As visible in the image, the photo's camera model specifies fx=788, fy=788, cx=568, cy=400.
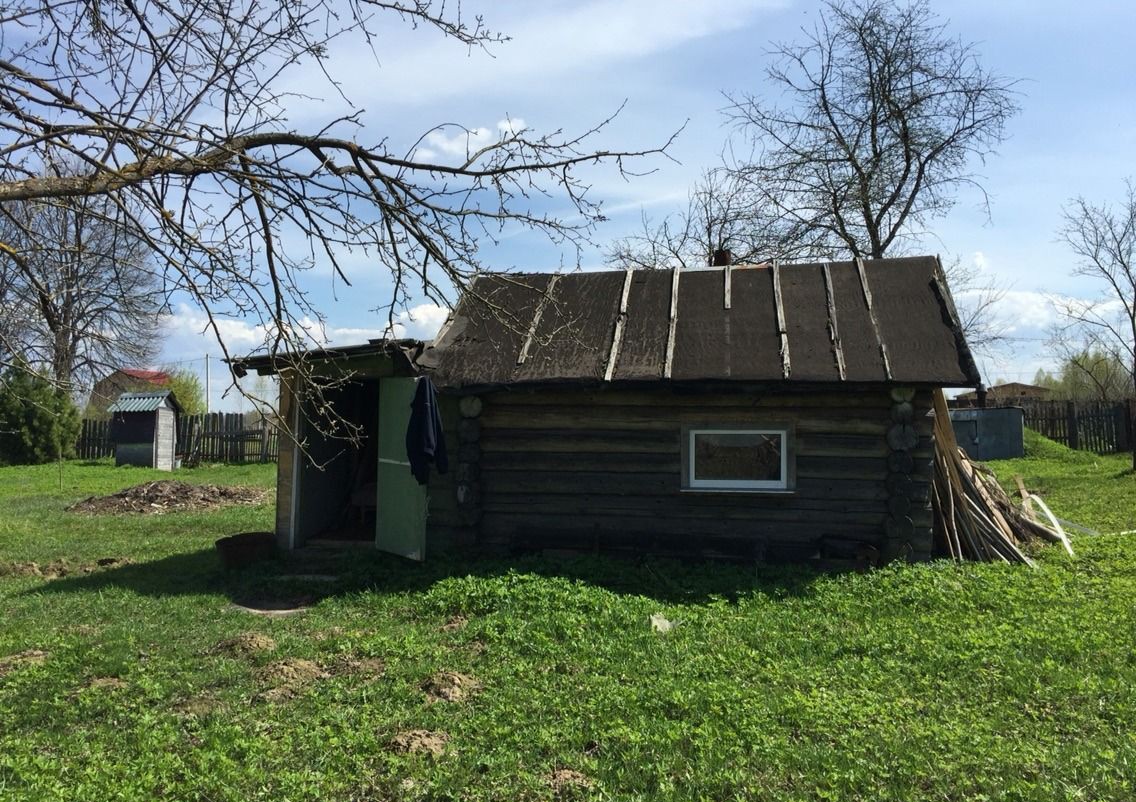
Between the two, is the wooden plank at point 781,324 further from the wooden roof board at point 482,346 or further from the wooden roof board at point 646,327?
the wooden roof board at point 482,346

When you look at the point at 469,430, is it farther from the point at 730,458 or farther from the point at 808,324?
the point at 808,324

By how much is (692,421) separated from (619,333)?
155 cm

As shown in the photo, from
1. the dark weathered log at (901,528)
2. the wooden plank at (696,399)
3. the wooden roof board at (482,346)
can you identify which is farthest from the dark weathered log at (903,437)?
the wooden roof board at (482,346)

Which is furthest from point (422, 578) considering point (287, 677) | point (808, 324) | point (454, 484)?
point (808, 324)

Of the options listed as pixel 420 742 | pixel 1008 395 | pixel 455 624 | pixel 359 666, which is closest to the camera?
pixel 420 742

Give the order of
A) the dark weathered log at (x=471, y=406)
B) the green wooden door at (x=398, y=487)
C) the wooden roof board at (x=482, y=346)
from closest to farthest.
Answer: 1. the wooden roof board at (x=482, y=346)
2. the dark weathered log at (x=471, y=406)
3. the green wooden door at (x=398, y=487)

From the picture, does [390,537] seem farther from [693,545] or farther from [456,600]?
[693,545]

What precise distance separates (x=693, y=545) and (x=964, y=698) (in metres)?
4.16

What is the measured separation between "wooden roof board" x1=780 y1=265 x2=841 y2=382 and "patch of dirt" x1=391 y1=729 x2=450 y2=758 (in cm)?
569

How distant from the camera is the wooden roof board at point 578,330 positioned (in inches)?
377

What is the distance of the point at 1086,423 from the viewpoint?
27.1m

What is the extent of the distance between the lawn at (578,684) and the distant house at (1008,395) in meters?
24.7

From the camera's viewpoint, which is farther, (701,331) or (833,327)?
(701,331)

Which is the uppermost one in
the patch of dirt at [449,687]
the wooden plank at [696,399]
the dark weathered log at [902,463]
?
the wooden plank at [696,399]
